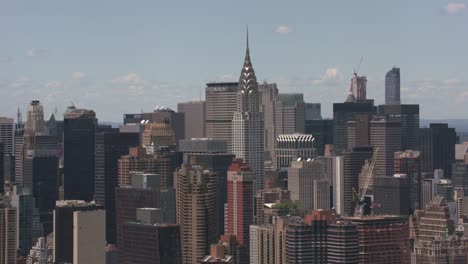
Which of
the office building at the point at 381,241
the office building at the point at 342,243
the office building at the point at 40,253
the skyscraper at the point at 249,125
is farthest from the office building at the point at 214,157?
the office building at the point at 342,243

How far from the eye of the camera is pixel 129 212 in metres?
64.7

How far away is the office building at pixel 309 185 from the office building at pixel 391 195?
3.09 meters

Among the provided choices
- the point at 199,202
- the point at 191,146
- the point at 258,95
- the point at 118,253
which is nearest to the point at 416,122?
the point at 258,95

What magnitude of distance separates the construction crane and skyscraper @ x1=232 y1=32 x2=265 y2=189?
7089mm

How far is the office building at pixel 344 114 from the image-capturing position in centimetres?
9950

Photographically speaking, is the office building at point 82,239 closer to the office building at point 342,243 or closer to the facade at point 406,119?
the office building at point 342,243

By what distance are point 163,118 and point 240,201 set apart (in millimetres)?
32358

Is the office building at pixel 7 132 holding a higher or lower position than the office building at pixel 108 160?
higher

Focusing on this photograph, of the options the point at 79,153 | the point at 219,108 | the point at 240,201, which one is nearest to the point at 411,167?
the point at 219,108

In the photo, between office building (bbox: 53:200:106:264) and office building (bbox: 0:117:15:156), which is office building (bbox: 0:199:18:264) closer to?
office building (bbox: 53:200:106:264)

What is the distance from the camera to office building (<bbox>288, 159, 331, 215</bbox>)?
71.8 meters

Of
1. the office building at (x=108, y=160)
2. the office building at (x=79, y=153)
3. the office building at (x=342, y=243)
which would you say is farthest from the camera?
the office building at (x=79, y=153)

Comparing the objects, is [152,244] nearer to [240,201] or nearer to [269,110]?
[240,201]

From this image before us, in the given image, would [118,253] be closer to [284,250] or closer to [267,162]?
[284,250]
